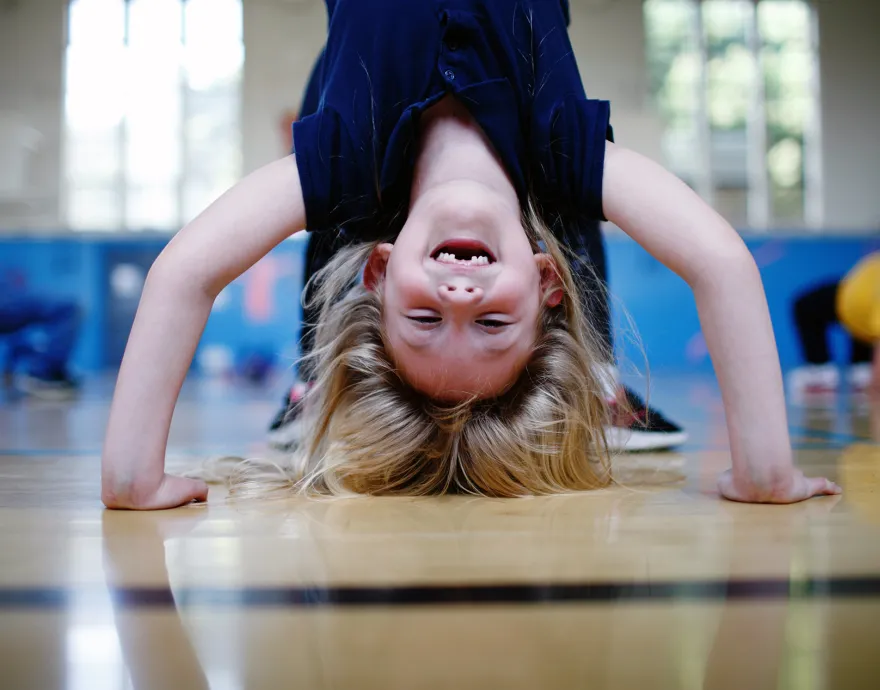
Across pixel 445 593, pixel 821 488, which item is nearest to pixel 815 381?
pixel 821 488

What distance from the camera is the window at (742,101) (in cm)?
616

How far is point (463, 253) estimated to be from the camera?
0.83 metres

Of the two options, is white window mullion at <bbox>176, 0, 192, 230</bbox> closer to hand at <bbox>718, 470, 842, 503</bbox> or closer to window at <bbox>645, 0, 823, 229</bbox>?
window at <bbox>645, 0, 823, 229</bbox>

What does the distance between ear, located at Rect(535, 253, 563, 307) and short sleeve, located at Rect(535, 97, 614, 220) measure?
9 cm

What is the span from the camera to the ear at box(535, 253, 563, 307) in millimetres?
891

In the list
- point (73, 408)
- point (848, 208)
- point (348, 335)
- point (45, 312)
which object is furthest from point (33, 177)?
point (848, 208)

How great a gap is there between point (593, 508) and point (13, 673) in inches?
21.1

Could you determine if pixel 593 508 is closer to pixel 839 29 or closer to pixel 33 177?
pixel 33 177

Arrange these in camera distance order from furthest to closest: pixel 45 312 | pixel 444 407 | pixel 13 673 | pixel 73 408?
1. pixel 45 312
2. pixel 73 408
3. pixel 444 407
4. pixel 13 673

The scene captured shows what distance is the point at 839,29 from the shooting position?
6.27 metres

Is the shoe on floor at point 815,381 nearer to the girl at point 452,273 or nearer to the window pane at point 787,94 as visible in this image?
the girl at point 452,273

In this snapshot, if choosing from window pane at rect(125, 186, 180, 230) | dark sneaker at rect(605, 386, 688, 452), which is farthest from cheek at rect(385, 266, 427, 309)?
window pane at rect(125, 186, 180, 230)

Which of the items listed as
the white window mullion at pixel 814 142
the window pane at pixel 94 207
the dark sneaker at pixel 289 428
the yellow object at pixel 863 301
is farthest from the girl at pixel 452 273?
the white window mullion at pixel 814 142

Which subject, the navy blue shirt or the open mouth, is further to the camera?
the navy blue shirt
